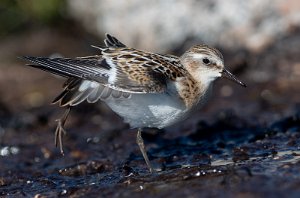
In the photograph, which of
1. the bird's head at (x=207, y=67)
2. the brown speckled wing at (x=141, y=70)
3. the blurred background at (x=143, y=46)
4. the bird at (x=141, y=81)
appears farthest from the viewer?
the blurred background at (x=143, y=46)

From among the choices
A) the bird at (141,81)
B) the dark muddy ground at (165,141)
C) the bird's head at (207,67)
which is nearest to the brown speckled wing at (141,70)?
the bird at (141,81)

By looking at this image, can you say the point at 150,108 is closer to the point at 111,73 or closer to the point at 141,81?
the point at 141,81

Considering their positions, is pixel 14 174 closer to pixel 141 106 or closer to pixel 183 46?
pixel 141 106

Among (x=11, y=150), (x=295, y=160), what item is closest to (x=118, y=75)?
(x=295, y=160)

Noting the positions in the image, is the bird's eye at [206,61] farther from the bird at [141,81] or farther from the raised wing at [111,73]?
the raised wing at [111,73]

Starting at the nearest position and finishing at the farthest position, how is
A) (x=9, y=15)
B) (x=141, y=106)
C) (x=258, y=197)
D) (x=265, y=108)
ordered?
(x=258, y=197) → (x=141, y=106) → (x=265, y=108) → (x=9, y=15)

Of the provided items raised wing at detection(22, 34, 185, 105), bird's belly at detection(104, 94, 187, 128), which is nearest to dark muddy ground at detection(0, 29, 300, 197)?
bird's belly at detection(104, 94, 187, 128)
